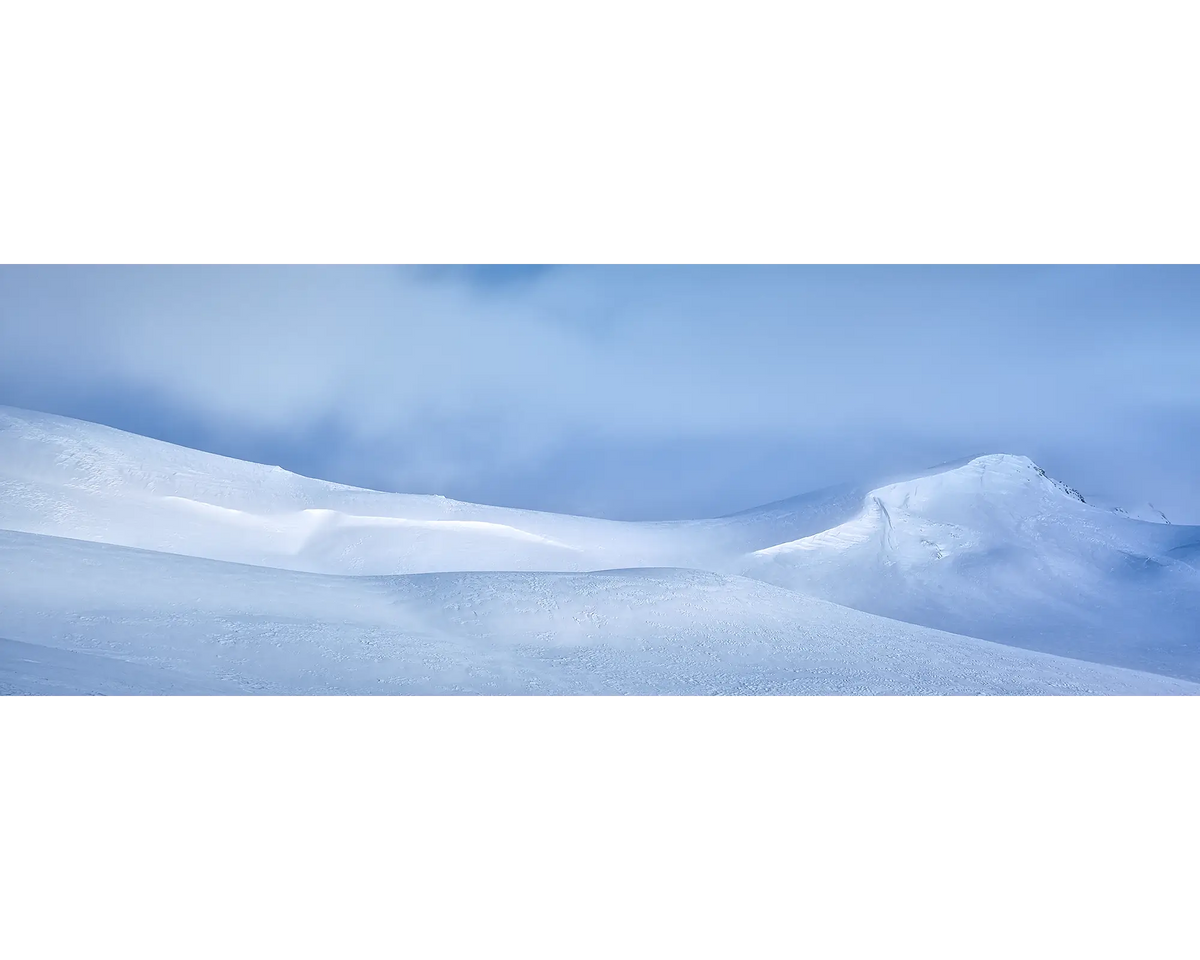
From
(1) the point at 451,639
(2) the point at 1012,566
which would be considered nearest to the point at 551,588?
(1) the point at 451,639

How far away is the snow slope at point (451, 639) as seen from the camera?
3395mm

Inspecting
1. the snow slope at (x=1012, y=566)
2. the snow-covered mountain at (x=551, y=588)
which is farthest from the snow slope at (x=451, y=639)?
the snow slope at (x=1012, y=566)

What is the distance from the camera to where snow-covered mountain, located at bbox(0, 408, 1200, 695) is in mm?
3588

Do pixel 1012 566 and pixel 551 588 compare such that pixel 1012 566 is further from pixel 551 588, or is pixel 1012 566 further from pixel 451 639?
pixel 451 639

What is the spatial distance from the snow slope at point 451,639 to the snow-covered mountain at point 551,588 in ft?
0.05

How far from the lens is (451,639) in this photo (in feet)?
13.2

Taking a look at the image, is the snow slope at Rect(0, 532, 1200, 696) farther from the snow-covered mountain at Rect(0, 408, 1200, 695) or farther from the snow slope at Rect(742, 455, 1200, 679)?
the snow slope at Rect(742, 455, 1200, 679)

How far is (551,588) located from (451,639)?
882mm

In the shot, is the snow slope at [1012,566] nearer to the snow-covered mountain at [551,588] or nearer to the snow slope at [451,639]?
the snow-covered mountain at [551,588]
